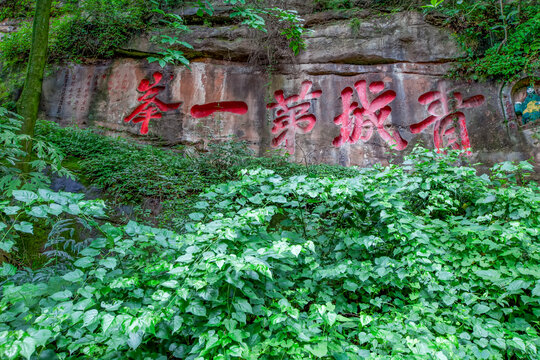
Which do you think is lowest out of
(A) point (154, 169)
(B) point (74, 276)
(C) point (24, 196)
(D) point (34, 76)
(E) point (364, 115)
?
(B) point (74, 276)

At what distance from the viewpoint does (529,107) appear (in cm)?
488

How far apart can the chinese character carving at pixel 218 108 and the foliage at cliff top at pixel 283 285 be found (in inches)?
157

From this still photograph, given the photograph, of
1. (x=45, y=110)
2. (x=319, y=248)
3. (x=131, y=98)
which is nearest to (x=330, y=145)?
(x=319, y=248)

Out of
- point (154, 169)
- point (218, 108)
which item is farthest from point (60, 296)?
point (218, 108)

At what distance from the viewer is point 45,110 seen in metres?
5.85

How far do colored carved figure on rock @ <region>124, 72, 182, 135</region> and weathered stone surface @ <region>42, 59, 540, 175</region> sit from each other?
4cm

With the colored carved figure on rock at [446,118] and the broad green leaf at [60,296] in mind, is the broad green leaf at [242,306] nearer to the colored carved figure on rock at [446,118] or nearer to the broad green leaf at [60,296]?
the broad green leaf at [60,296]

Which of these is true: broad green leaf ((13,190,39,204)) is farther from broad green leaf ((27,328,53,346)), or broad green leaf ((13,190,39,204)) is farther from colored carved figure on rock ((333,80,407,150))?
colored carved figure on rock ((333,80,407,150))

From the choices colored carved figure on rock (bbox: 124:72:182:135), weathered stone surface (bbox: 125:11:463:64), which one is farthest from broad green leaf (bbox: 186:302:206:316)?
weathered stone surface (bbox: 125:11:463:64)

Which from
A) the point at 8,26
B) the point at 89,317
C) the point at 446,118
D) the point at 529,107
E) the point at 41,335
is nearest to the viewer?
the point at 41,335

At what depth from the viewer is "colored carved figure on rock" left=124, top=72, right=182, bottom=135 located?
19.3 ft

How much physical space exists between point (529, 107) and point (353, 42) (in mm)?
3070

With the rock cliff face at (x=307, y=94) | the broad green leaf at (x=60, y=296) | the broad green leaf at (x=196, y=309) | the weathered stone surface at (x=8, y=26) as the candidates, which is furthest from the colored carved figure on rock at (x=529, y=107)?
the weathered stone surface at (x=8, y=26)

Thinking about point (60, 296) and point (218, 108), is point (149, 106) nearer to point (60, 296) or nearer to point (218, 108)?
point (218, 108)
